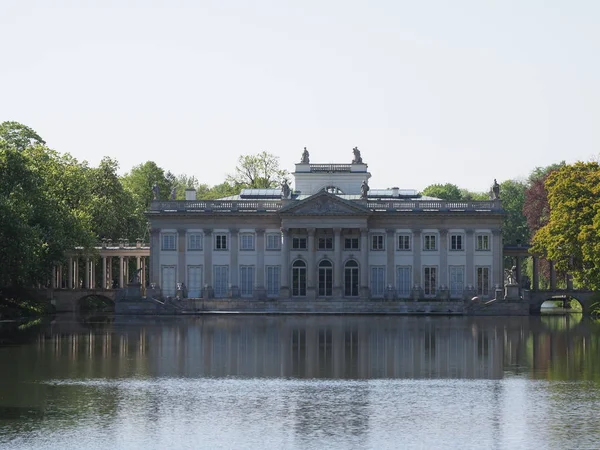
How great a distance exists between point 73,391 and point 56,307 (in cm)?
6301

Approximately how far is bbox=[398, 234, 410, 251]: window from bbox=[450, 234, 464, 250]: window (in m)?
3.48

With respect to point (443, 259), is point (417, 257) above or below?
above

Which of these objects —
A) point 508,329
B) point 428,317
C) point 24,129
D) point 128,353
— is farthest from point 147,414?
point 24,129

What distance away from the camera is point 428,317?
8888 centimetres

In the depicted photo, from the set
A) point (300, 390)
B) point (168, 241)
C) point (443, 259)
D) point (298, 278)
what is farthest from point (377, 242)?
point (300, 390)

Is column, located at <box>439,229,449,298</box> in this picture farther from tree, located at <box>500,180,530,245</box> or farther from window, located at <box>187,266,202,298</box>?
tree, located at <box>500,180,530,245</box>

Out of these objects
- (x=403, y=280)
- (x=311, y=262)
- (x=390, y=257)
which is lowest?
(x=403, y=280)

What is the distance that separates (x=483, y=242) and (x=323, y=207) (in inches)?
514

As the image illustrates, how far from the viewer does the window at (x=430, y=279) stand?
10138 cm

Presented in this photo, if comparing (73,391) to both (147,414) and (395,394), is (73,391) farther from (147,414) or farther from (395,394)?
(395,394)

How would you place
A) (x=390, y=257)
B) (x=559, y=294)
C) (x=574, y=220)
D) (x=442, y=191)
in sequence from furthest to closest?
(x=442, y=191)
(x=390, y=257)
(x=559, y=294)
(x=574, y=220)

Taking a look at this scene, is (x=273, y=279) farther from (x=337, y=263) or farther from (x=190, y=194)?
(x=190, y=194)

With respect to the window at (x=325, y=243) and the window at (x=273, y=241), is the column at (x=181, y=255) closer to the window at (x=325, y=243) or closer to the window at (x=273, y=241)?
the window at (x=273, y=241)

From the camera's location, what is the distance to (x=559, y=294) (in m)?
97.4
